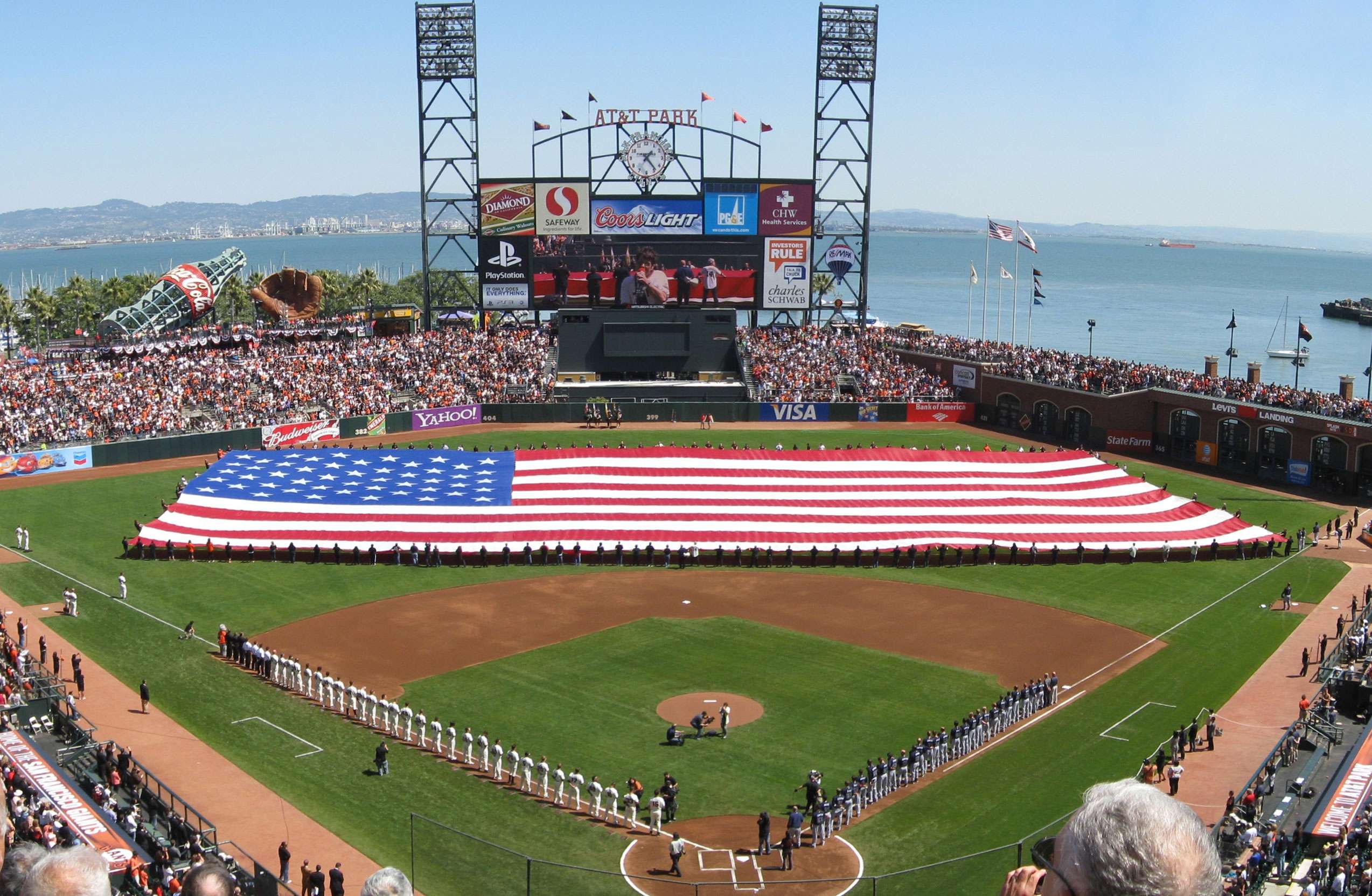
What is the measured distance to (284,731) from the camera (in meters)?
32.5

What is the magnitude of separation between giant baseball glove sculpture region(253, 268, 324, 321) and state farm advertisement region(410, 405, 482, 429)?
2260 cm

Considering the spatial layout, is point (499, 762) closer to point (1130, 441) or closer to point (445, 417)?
point (445, 417)

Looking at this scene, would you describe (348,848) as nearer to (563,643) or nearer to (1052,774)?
(563,643)

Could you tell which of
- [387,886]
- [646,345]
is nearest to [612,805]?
[387,886]

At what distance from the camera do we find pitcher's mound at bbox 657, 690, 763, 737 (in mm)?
33031

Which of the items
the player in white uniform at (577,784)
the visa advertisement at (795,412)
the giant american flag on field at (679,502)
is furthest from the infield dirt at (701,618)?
the visa advertisement at (795,412)

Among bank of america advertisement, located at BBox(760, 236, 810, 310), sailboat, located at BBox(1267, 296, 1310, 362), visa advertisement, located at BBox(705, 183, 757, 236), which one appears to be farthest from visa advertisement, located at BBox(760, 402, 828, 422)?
sailboat, located at BBox(1267, 296, 1310, 362)

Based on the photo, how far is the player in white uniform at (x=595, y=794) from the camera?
2766cm

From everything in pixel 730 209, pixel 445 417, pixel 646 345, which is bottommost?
pixel 445 417

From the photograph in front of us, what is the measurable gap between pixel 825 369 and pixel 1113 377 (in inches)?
743

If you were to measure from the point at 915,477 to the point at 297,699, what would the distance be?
30.1m

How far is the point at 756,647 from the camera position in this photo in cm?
3931

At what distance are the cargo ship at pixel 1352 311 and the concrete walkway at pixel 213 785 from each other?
183343 mm

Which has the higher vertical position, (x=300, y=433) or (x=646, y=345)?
(x=646, y=345)
